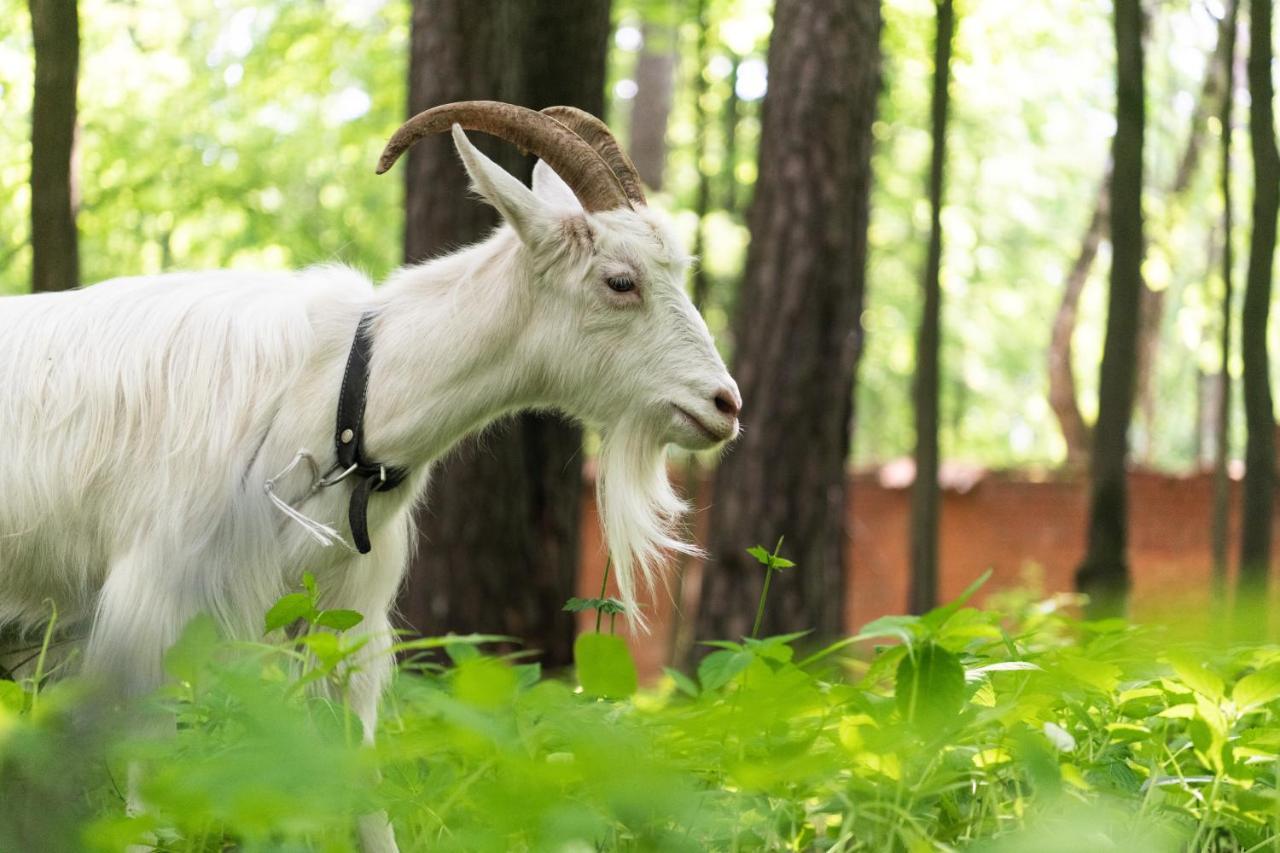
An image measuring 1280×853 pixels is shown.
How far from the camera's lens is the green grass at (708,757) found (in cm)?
143

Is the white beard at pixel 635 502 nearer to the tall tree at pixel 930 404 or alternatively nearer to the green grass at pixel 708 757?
the green grass at pixel 708 757

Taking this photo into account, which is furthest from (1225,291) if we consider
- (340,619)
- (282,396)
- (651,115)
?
(651,115)

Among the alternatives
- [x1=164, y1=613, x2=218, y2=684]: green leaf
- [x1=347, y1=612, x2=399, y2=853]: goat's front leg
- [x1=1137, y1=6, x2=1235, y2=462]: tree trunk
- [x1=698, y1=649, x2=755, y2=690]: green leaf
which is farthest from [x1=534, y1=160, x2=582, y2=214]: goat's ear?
[x1=1137, y1=6, x2=1235, y2=462]: tree trunk

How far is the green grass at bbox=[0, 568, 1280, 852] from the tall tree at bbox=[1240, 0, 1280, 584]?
333cm

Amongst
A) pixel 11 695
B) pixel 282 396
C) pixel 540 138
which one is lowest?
pixel 11 695

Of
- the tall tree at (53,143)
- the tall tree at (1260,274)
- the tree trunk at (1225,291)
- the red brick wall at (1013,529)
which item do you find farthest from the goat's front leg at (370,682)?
the red brick wall at (1013,529)

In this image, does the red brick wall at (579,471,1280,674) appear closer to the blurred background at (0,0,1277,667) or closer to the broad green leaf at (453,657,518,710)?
the blurred background at (0,0,1277,667)

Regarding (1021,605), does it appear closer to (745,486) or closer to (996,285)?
(745,486)

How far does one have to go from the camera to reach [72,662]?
3.15 meters

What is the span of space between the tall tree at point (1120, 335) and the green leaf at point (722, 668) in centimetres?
370

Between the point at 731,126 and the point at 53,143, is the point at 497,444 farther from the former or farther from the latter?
the point at 731,126

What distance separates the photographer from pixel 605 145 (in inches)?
130

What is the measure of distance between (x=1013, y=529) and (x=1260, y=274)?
852cm

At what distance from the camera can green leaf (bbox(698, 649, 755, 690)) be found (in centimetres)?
216
